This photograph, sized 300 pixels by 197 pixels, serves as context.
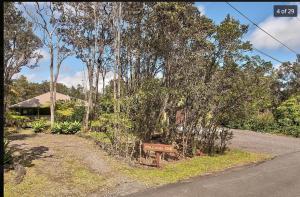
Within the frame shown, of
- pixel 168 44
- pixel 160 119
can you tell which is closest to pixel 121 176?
pixel 160 119

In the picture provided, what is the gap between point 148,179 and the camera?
14250 millimetres

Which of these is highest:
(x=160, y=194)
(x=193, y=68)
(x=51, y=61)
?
(x=51, y=61)

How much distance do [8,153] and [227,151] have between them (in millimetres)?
12460

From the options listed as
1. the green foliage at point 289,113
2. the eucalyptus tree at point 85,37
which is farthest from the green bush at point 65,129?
the green foliage at point 289,113

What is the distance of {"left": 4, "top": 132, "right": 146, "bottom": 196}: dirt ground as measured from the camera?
39.9 feet

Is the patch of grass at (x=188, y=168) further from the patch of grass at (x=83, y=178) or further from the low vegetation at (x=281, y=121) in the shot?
the low vegetation at (x=281, y=121)

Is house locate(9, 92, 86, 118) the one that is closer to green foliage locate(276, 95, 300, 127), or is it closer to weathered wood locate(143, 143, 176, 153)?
green foliage locate(276, 95, 300, 127)

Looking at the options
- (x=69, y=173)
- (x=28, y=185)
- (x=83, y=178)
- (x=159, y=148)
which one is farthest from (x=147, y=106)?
(x=28, y=185)

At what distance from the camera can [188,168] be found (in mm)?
16719

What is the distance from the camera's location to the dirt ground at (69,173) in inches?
479

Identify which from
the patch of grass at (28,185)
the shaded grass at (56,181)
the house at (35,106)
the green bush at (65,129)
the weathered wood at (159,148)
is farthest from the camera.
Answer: the house at (35,106)

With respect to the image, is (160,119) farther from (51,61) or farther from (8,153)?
(51,61)

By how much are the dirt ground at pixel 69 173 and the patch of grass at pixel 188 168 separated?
0.66 meters

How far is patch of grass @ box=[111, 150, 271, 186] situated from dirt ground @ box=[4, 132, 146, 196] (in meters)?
0.66
